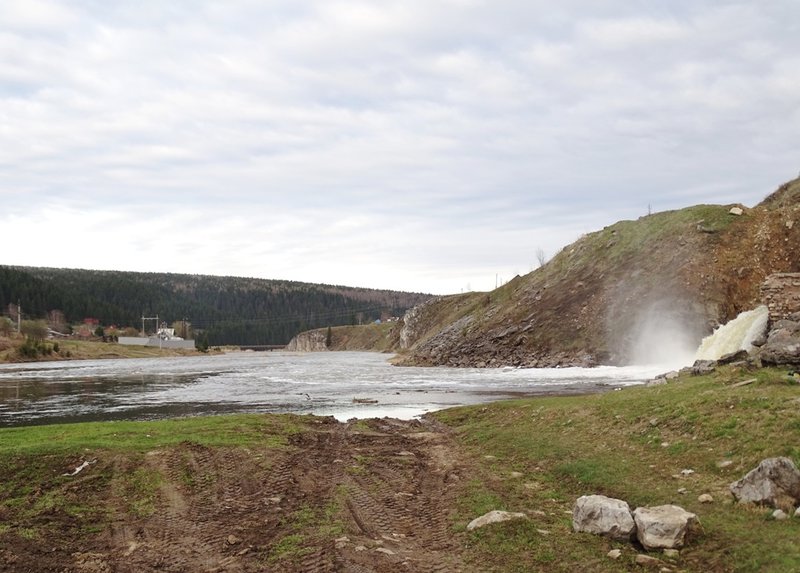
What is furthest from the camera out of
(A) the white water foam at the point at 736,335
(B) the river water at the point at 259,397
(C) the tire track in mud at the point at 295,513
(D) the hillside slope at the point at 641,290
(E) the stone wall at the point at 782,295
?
(D) the hillside slope at the point at 641,290

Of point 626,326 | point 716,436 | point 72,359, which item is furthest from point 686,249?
point 72,359

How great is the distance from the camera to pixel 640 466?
14.2 m

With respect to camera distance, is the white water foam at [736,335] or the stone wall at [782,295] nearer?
the stone wall at [782,295]

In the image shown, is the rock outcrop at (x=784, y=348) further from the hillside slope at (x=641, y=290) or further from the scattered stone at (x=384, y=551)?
the hillside slope at (x=641, y=290)

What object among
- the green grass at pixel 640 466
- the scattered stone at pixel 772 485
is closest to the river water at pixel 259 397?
the green grass at pixel 640 466

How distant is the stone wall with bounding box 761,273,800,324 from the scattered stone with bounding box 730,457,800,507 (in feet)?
75.2

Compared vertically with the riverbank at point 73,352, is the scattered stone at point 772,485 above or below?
above

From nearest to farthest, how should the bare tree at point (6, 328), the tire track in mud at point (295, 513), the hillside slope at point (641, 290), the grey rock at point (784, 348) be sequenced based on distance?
the tire track in mud at point (295, 513) → the grey rock at point (784, 348) → the hillside slope at point (641, 290) → the bare tree at point (6, 328)

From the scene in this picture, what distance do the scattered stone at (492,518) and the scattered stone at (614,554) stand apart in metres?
2.24

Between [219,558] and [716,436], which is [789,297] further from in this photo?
[219,558]

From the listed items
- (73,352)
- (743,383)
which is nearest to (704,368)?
(743,383)

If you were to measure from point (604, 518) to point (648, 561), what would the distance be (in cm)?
130

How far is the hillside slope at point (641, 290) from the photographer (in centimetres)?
6431

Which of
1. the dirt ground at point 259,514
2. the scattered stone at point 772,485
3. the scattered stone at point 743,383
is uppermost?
the scattered stone at point 743,383
